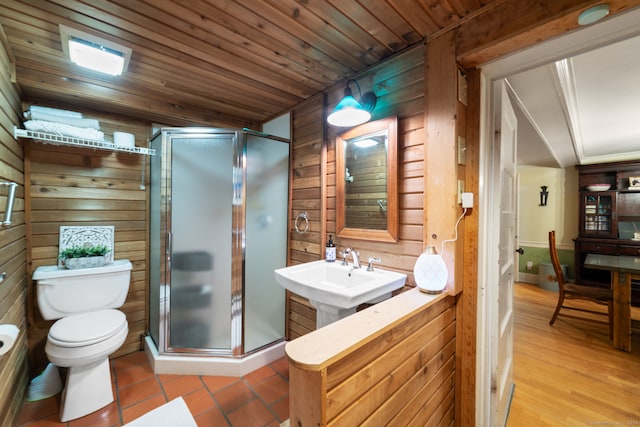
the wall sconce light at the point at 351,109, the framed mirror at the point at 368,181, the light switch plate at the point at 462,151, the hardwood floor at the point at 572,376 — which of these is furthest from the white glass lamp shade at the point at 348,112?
the hardwood floor at the point at 572,376

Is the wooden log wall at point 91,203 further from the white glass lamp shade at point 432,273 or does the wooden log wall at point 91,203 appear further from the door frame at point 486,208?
the door frame at point 486,208

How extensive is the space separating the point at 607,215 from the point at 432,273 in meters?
4.77

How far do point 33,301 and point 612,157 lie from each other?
7220 millimetres

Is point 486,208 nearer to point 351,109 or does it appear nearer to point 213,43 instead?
point 351,109

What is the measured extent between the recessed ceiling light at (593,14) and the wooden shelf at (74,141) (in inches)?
107

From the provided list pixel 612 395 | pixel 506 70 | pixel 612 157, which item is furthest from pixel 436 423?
pixel 612 157

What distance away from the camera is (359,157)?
5.84ft

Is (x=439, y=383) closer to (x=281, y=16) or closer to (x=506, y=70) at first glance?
(x=506, y=70)

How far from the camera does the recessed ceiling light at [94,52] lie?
1363mm

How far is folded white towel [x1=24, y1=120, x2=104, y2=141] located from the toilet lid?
1.30 meters

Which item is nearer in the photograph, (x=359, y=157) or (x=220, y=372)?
(x=359, y=157)

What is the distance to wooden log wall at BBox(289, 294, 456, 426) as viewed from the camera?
685 mm

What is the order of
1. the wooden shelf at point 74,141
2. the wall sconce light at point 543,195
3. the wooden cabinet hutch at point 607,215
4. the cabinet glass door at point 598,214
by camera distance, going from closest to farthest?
the wooden shelf at point 74,141 < the wooden cabinet hutch at point 607,215 < the cabinet glass door at point 598,214 < the wall sconce light at point 543,195

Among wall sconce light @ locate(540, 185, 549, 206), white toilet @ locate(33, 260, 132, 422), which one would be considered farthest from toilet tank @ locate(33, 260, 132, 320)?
wall sconce light @ locate(540, 185, 549, 206)
